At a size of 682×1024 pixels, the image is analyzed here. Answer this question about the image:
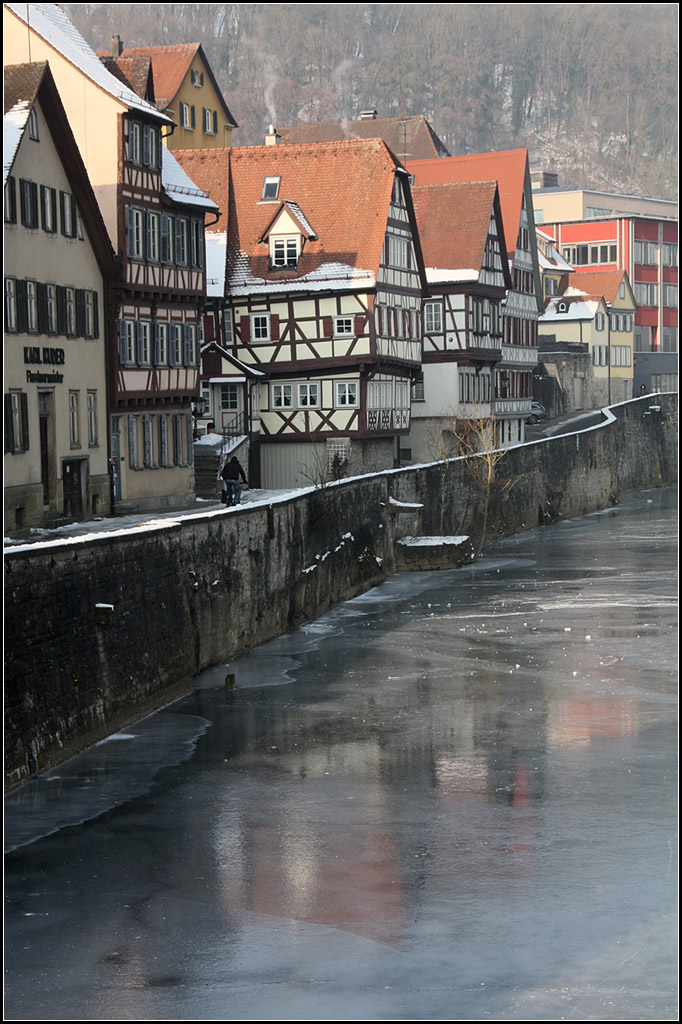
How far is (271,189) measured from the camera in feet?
180

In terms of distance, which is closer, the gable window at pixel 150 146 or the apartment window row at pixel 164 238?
the apartment window row at pixel 164 238

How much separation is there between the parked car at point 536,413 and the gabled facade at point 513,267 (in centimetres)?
473

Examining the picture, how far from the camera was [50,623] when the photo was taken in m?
22.2

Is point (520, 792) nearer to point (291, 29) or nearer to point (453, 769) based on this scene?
point (453, 769)

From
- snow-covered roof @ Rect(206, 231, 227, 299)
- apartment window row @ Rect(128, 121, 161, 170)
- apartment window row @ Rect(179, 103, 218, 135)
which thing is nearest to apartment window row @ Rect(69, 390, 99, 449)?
apartment window row @ Rect(128, 121, 161, 170)

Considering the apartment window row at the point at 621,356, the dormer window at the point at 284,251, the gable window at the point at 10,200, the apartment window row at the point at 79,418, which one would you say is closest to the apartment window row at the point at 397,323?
the dormer window at the point at 284,251

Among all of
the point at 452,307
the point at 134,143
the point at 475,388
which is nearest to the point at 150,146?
the point at 134,143

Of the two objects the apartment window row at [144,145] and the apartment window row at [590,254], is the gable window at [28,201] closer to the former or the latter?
the apartment window row at [144,145]

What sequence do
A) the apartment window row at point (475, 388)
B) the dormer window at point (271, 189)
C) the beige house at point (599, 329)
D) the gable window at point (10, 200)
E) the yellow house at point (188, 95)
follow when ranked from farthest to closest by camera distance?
the beige house at point (599, 329) → the yellow house at point (188, 95) → the apartment window row at point (475, 388) → the dormer window at point (271, 189) → the gable window at point (10, 200)

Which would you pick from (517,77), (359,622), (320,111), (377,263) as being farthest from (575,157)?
(359,622)

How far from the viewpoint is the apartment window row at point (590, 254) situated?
101 metres

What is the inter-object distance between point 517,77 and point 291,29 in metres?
40.3

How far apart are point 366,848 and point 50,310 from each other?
70.4 feet

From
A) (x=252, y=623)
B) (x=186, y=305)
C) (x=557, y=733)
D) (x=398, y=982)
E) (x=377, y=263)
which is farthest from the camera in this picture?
(x=377, y=263)
